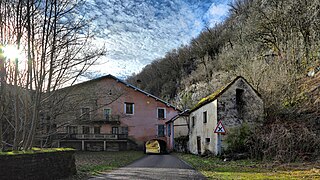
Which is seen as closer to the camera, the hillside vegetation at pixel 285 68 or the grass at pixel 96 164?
the grass at pixel 96 164

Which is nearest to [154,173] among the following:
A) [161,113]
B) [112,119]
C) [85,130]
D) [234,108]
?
[234,108]

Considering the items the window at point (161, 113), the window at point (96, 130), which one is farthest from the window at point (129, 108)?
the window at point (96, 130)

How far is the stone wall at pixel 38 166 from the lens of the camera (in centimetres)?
821

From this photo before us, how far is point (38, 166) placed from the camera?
31.7 ft

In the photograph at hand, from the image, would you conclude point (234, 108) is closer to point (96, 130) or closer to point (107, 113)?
point (107, 113)

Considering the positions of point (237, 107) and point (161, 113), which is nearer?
point (237, 107)

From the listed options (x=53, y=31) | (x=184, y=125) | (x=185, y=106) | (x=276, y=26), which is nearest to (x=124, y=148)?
(x=184, y=125)

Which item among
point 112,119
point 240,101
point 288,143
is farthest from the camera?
point 112,119

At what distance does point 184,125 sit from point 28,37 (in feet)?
112

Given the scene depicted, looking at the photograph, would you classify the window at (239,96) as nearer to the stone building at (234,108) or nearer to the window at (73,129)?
the stone building at (234,108)

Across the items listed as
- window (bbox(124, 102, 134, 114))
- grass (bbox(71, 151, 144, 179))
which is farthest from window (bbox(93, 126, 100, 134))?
grass (bbox(71, 151, 144, 179))

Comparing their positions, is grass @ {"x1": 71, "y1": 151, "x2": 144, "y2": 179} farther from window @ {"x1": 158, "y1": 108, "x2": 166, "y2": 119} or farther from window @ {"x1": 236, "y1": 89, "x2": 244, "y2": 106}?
window @ {"x1": 158, "y1": 108, "x2": 166, "y2": 119}

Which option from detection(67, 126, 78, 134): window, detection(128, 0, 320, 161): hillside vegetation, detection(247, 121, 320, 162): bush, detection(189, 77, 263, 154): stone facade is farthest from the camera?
detection(67, 126, 78, 134): window

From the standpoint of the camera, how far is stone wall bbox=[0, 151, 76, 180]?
821 centimetres
